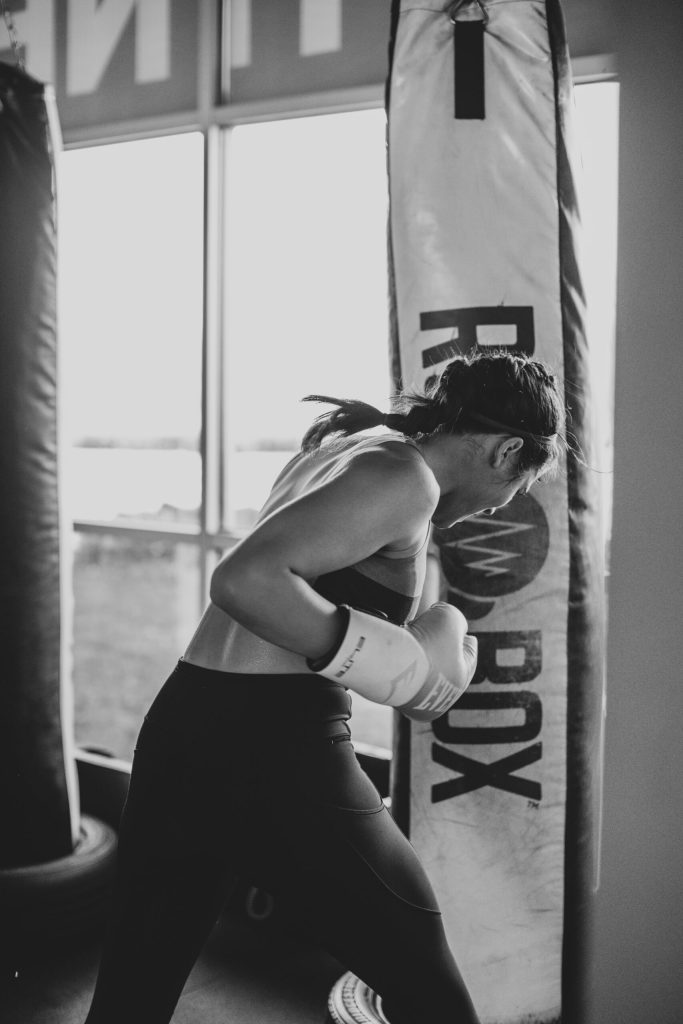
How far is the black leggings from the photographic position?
3.36ft

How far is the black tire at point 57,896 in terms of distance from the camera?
2053 mm

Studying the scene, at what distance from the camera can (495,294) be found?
1.59 meters

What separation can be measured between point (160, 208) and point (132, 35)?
1.74 ft

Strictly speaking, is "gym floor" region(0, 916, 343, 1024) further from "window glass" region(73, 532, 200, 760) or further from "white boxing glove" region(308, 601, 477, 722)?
"window glass" region(73, 532, 200, 760)

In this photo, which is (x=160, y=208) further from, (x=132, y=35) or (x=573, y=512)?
(x=573, y=512)

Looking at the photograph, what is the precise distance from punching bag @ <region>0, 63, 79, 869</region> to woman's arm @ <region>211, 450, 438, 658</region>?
135 cm

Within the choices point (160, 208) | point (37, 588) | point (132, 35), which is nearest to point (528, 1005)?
point (37, 588)

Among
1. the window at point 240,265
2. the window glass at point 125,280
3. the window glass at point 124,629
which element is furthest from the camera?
the window glass at point 124,629

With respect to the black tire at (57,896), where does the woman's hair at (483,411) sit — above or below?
above

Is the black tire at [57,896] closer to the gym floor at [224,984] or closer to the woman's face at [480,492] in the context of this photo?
the gym floor at [224,984]

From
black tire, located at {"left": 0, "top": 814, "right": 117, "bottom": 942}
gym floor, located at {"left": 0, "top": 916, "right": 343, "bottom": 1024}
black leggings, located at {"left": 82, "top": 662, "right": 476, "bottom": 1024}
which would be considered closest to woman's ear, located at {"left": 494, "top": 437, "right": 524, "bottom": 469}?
black leggings, located at {"left": 82, "top": 662, "right": 476, "bottom": 1024}

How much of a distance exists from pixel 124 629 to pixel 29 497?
10365 millimetres

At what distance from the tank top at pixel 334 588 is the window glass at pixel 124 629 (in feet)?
16.4

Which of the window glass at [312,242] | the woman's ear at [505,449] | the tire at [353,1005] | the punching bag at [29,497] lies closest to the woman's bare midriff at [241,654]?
the woman's ear at [505,449]
